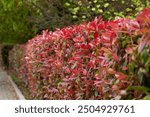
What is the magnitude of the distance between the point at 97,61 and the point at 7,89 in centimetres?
1173

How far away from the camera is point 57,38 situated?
6926 mm

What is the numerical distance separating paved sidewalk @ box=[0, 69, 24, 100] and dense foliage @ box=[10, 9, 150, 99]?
449 centimetres

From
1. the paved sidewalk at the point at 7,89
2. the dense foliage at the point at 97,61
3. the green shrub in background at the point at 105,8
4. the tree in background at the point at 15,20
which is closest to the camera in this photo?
the dense foliage at the point at 97,61

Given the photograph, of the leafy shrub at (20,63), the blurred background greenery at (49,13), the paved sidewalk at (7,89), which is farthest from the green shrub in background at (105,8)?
the paved sidewalk at (7,89)

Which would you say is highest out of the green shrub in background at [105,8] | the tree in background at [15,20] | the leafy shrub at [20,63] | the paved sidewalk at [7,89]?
the green shrub in background at [105,8]

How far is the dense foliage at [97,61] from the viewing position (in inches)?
113

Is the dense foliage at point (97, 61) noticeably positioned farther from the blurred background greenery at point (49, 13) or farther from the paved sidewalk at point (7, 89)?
the paved sidewalk at point (7, 89)

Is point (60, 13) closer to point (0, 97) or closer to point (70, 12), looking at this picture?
point (70, 12)

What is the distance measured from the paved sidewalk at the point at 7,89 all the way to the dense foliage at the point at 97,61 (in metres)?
4.49

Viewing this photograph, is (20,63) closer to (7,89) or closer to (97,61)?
(7,89)

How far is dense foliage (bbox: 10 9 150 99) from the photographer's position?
9.40 ft

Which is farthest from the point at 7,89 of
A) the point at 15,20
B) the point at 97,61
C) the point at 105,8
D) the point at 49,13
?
the point at 97,61

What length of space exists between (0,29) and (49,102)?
13.4 m

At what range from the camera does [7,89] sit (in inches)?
617
